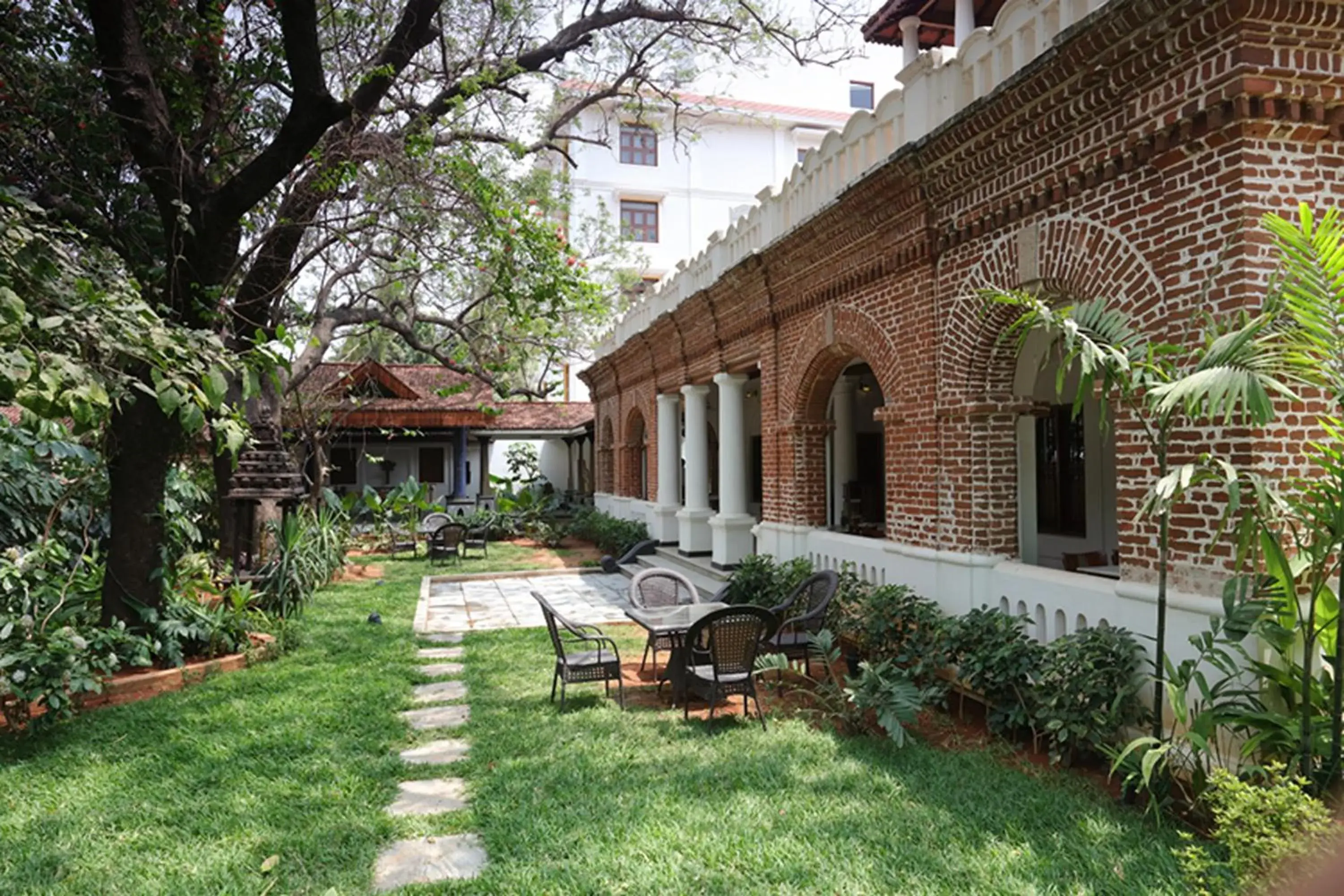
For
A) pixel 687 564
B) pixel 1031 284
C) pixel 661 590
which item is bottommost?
pixel 687 564

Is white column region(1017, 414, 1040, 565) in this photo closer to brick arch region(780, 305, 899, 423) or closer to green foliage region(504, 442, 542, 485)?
brick arch region(780, 305, 899, 423)

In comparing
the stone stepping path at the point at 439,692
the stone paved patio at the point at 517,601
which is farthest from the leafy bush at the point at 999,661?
the stone paved patio at the point at 517,601

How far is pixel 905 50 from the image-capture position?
13.2 metres

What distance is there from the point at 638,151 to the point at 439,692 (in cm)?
2523

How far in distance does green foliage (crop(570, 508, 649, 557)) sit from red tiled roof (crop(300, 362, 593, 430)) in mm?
3047

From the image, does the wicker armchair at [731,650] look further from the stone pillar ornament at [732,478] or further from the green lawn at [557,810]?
the stone pillar ornament at [732,478]

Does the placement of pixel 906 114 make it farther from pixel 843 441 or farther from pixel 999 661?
pixel 843 441

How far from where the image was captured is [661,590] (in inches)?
306

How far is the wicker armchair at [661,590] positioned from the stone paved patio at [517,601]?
1.34m

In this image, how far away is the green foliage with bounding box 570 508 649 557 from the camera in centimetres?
1523

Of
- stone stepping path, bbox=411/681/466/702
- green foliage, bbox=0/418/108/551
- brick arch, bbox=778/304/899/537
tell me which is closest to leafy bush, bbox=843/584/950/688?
brick arch, bbox=778/304/899/537

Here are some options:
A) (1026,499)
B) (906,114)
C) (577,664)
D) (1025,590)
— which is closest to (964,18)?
(906,114)

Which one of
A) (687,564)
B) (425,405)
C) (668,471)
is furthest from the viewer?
(425,405)

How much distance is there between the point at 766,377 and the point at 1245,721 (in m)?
6.73
